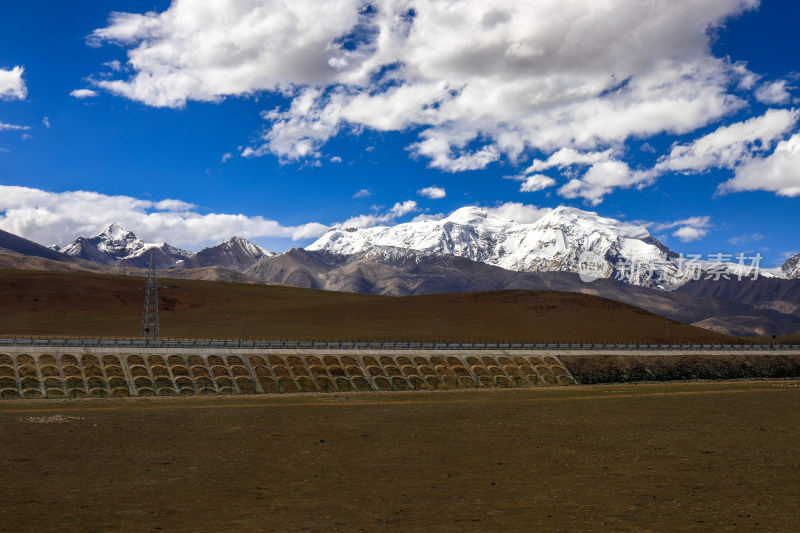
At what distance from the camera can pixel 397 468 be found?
102 ft

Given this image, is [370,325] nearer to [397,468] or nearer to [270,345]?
[270,345]

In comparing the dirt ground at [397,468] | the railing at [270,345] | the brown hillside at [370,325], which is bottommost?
the dirt ground at [397,468]

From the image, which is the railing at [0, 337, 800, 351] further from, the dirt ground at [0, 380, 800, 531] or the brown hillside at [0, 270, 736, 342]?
the brown hillside at [0, 270, 736, 342]


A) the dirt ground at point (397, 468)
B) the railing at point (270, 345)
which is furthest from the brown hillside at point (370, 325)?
the dirt ground at point (397, 468)

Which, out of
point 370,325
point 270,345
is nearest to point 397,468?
point 270,345

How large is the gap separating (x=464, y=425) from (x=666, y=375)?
7041cm

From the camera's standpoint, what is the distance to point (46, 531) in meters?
20.5

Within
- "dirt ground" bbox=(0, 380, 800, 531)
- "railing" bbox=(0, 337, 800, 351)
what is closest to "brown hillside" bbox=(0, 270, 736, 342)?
"railing" bbox=(0, 337, 800, 351)

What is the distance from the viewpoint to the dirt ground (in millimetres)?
22312

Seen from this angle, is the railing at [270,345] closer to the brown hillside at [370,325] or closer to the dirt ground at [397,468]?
the dirt ground at [397,468]

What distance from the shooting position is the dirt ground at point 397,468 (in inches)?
878

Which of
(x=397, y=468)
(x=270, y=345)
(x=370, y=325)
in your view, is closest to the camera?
(x=397, y=468)

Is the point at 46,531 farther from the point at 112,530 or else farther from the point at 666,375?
the point at 666,375

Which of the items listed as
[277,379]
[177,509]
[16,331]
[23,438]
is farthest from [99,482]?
[16,331]
